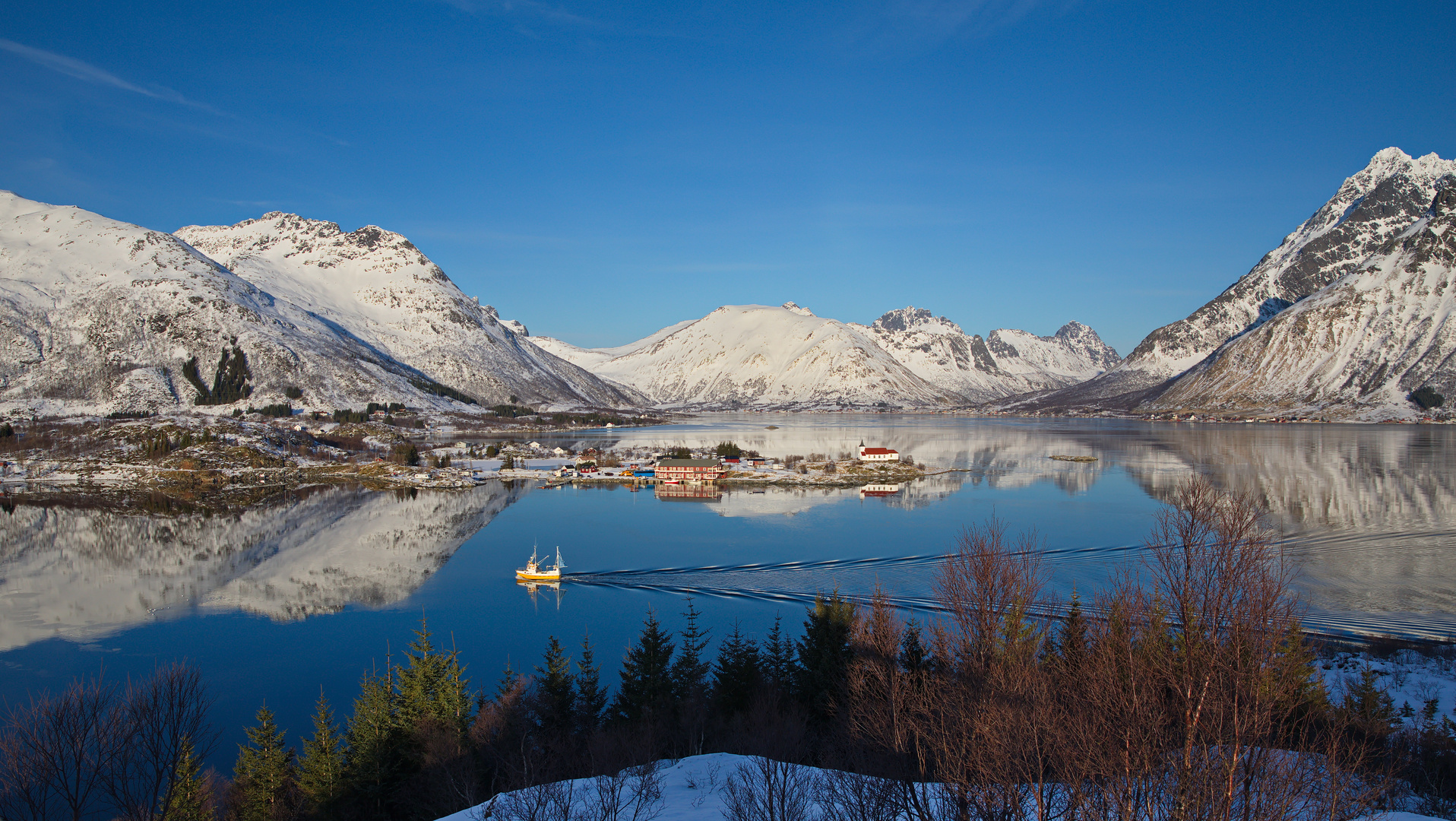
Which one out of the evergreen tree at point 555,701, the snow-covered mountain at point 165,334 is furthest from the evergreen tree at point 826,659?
the snow-covered mountain at point 165,334

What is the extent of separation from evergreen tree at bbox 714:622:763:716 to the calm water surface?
4914mm

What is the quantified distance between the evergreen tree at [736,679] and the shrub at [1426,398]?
465ft

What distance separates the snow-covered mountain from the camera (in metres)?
98.4

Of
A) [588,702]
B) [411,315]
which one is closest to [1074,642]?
[588,702]

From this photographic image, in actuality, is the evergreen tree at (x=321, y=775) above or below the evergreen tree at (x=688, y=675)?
below

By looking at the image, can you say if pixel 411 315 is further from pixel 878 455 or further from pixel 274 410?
pixel 878 455

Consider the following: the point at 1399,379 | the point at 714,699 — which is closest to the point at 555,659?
the point at 714,699

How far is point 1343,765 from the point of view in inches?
324

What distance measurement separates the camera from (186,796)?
11.4 metres

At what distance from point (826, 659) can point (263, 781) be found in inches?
384

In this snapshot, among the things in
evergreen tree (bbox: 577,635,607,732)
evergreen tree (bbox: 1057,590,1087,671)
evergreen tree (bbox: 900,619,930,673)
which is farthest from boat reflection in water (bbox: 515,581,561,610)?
evergreen tree (bbox: 1057,590,1087,671)

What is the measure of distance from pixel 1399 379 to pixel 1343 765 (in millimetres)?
154707

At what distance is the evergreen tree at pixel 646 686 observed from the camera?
49.6ft

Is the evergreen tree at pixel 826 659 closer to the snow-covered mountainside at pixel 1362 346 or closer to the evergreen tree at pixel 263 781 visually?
the evergreen tree at pixel 263 781
